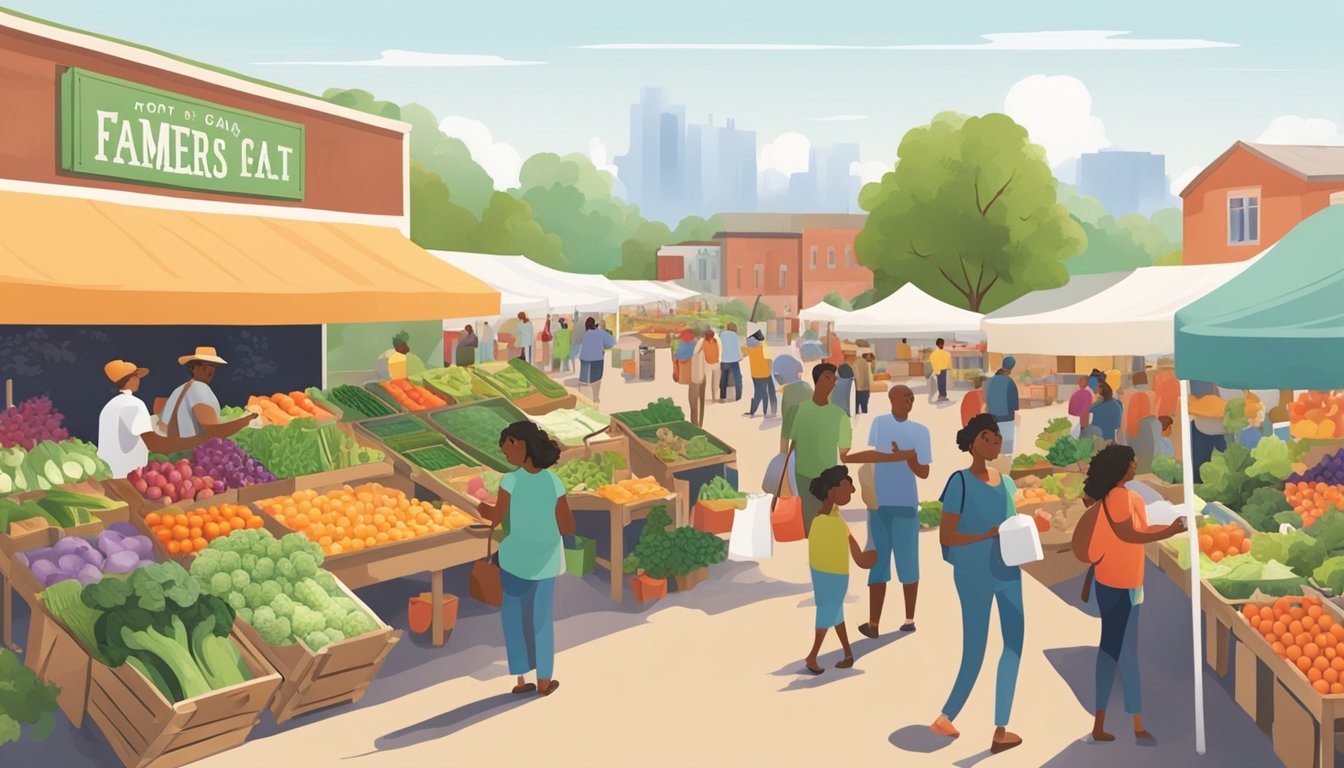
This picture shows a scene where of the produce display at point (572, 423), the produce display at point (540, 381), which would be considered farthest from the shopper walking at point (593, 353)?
the produce display at point (572, 423)

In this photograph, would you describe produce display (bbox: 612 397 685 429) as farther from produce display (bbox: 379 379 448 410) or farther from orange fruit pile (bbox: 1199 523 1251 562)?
orange fruit pile (bbox: 1199 523 1251 562)

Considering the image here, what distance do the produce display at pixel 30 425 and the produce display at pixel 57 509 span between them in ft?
7.85

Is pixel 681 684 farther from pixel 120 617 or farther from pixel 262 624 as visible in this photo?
pixel 120 617

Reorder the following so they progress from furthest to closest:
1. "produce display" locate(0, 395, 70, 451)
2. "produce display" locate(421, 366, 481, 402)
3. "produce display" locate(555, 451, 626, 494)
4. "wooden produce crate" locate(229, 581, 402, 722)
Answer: "produce display" locate(421, 366, 481, 402)
"produce display" locate(555, 451, 626, 494)
"produce display" locate(0, 395, 70, 451)
"wooden produce crate" locate(229, 581, 402, 722)

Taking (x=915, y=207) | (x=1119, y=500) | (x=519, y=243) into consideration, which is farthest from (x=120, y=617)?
(x=519, y=243)

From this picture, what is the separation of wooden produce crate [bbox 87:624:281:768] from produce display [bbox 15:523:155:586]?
784 mm

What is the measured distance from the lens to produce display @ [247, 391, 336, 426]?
11.0 m

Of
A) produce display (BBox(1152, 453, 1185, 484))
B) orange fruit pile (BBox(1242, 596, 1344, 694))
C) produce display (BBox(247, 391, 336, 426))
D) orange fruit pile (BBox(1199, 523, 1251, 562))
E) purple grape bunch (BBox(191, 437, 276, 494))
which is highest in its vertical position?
produce display (BBox(247, 391, 336, 426))

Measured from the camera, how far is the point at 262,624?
6805mm

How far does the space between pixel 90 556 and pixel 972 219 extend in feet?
144

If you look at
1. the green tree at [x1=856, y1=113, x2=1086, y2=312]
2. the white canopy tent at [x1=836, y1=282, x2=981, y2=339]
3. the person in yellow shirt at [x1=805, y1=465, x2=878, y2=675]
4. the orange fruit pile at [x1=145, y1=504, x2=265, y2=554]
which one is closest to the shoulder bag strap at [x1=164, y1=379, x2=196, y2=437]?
the orange fruit pile at [x1=145, y1=504, x2=265, y2=554]

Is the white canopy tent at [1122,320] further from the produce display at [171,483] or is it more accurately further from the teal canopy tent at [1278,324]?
the produce display at [171,483]

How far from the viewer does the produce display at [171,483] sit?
26.3ft

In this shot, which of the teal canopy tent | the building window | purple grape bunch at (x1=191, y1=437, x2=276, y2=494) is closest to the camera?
the teal canopy tent
